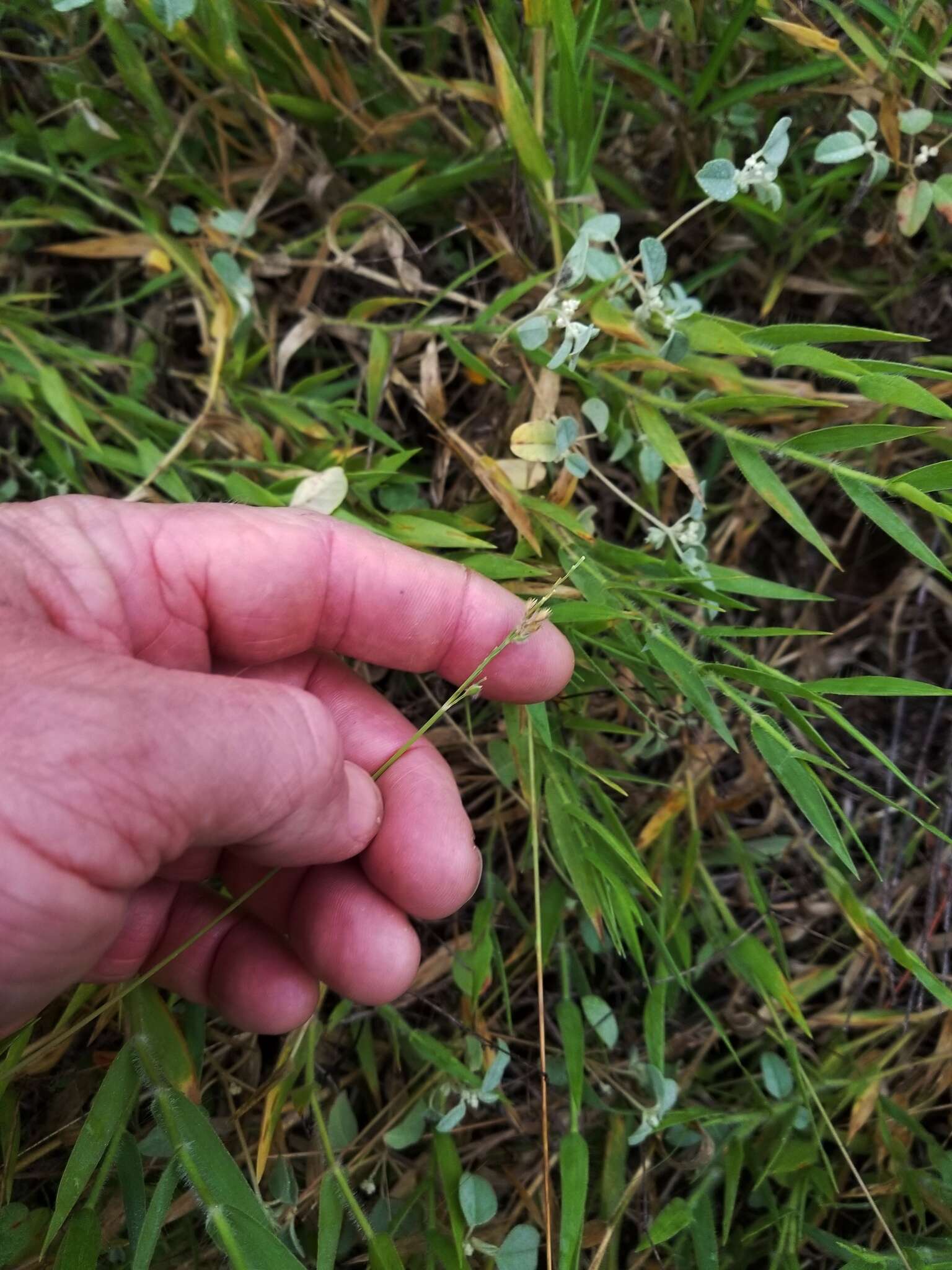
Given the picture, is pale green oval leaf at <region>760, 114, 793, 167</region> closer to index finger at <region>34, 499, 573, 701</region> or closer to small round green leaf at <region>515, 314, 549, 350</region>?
small round green leaf at <region>515, 314, 549, 350</region>

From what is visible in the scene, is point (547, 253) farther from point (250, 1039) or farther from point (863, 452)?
point (250, 1039)

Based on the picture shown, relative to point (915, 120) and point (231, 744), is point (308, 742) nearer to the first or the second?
point (231, 744)

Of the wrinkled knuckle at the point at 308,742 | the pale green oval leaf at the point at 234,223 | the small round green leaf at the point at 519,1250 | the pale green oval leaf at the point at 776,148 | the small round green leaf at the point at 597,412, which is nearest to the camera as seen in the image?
the wrinkled knuckle at the point at 308,742

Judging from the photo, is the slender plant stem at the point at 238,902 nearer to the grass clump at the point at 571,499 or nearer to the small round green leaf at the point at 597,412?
the grass clump at the point at 571,499

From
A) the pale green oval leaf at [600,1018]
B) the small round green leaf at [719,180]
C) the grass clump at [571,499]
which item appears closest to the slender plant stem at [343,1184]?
the grass clump at [571,499]

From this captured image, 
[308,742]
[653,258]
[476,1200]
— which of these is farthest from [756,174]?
[476,1200]

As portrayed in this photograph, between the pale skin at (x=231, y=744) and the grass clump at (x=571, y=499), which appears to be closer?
the pale skin at (x=231, y=744)
